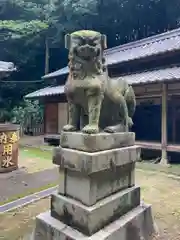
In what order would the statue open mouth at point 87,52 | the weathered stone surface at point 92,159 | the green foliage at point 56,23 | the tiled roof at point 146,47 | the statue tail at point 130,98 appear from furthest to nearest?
the green foliage at point 56,23, the tiled roof at point 146,47, the statue tail at point 130,98, the statue open mouth at point 87,52, the weathered stone surface at point 92,159

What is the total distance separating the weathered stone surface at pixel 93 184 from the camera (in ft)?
7.75

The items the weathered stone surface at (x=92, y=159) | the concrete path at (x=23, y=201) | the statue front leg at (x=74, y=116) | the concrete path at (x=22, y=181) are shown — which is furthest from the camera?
the concrete path at (x=22, y=181)

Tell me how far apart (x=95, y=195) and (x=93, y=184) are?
5.1 inches

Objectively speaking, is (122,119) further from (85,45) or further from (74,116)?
(85,45)

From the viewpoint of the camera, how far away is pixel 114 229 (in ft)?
7.86

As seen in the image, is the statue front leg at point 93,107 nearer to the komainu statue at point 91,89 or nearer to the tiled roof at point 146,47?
the komainu statue at point 91,89

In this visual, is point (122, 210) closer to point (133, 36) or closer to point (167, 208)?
point (167, 208)

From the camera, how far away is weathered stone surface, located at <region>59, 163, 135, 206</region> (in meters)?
2.36

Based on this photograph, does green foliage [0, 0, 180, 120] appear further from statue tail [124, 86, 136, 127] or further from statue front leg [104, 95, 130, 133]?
statue front leg [104, 95, 130, 133]

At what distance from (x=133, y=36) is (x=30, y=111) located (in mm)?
12000

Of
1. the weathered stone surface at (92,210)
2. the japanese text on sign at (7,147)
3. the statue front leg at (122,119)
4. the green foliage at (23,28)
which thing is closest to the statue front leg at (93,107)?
the statue front leg at (122,119)

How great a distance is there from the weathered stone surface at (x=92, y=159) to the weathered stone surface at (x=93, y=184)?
85 mm

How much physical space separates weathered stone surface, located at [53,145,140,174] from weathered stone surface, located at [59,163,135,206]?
0.09m

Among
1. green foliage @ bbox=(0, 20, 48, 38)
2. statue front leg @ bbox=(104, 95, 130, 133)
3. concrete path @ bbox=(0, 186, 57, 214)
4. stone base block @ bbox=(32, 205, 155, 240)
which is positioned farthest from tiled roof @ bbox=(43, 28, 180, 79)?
green foliage @ bbox=(0, 20, 48, 38)
